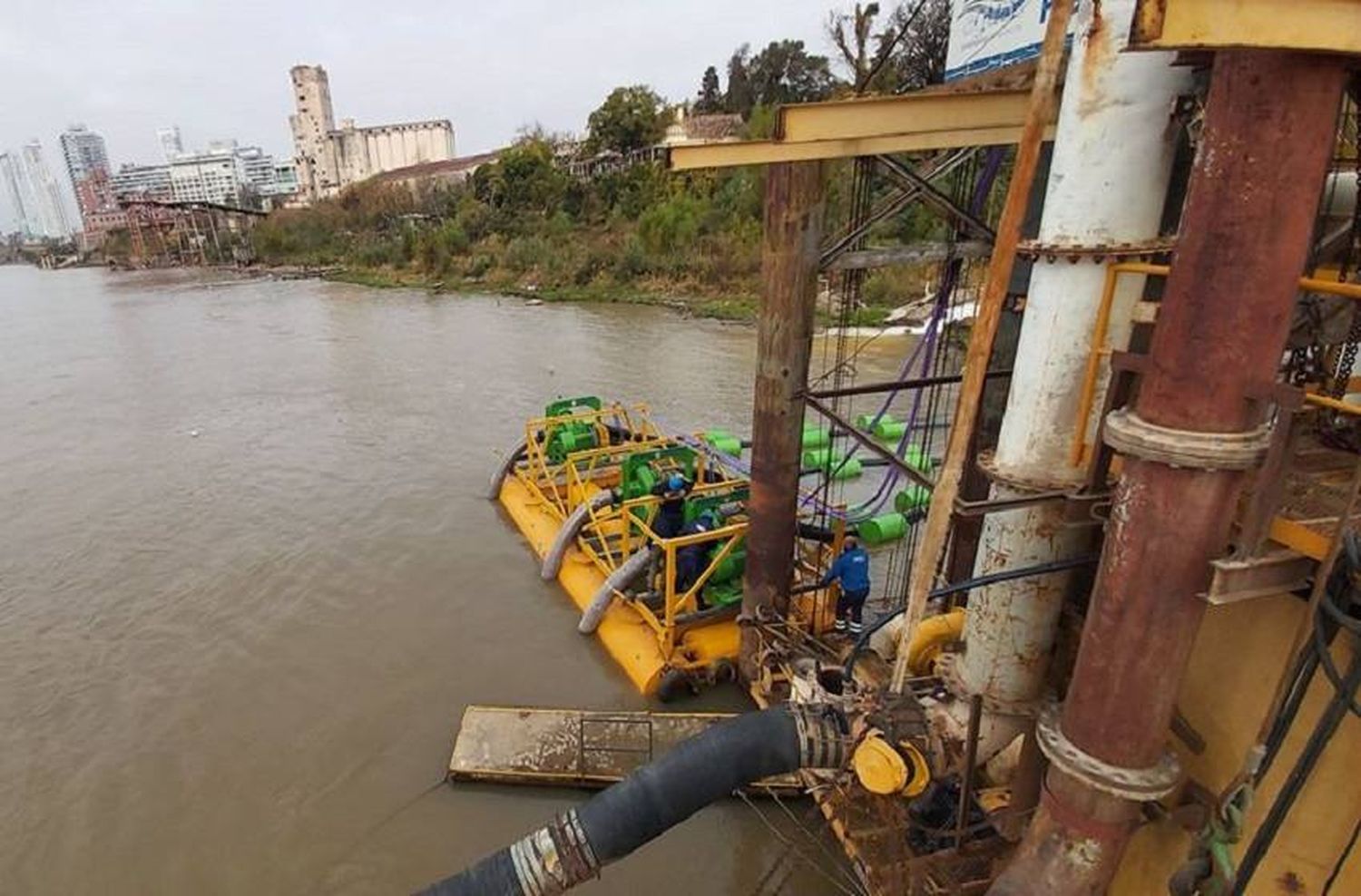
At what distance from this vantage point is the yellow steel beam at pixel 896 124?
13.7 ft

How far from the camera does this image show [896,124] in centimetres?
435

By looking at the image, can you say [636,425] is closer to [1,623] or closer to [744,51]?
[1,623]

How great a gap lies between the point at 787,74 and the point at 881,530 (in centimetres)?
4630

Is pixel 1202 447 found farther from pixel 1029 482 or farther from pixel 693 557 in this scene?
pixel 693 557

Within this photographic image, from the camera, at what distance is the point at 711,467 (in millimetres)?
9961

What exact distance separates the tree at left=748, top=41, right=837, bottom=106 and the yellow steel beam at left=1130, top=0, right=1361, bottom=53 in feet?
160

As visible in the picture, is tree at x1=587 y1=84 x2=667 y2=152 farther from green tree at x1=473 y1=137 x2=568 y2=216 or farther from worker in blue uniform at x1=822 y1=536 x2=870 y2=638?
worker in blue uniform at x1=822 y1=536 x2=870 y2=638

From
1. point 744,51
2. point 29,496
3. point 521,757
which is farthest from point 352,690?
point 744,51

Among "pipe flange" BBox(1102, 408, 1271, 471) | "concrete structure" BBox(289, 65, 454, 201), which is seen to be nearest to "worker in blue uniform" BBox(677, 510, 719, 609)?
"pipe flange" BBox(1102, 408, 1271, 471)

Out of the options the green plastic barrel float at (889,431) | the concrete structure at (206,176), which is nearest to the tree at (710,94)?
the green plastic barrel float at (889,431)

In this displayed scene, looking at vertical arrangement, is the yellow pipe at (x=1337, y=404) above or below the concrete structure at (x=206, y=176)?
below

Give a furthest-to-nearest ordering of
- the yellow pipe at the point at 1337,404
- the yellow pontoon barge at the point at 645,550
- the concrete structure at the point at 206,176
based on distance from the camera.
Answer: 1. the concrete structure at the point at 206,176
2. the yellow pontoon barge at the point at 645,550
3. the yellow pipe at the point at 1337,404

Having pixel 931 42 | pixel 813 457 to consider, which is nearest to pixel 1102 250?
pixel 813 457

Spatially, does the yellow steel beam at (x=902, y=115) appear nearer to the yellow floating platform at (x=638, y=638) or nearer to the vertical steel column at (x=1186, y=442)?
the vertical steel column at (x=1186, y=442)
